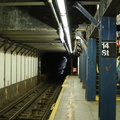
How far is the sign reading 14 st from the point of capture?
4.19m

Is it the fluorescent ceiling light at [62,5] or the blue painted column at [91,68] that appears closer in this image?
the fluorescent ceiling light at [62,5]

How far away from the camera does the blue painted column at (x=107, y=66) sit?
13.8 ft

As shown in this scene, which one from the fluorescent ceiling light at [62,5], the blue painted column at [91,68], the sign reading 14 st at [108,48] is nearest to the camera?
the fluorescent ceiling light at [62,5]

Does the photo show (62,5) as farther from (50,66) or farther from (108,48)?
(50,66)

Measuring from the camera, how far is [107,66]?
4.30m

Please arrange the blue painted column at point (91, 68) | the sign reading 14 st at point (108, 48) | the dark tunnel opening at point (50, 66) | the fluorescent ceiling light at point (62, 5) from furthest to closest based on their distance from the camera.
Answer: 1. the dark tunnel opening at point (50, 66)
2. the blue painted column at point (91, 68)
3. the sign reading 14 st at point (108, 48)
4. the fluorescent ceiling light at point (62, 5)

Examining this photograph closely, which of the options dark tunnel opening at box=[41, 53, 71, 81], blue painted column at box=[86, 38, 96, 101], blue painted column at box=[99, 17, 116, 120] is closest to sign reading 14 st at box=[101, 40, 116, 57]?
blue painted column at box=[99, 17, 116, 120]

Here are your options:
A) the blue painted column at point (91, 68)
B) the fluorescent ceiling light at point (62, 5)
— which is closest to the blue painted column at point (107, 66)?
the fluorescent ceiling light at point (62, 5)

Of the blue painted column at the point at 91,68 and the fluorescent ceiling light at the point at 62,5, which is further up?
the fluorescent ceiling light at the point at 62,5

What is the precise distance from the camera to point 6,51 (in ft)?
37.8

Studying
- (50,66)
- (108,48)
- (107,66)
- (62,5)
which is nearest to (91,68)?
(107,66)

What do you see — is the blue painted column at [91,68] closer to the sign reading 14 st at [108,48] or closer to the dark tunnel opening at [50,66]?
the sign reading 14 st at [108,48]

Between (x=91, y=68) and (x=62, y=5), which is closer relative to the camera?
(x=62, y=5)

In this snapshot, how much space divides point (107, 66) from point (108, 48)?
0.40 m
